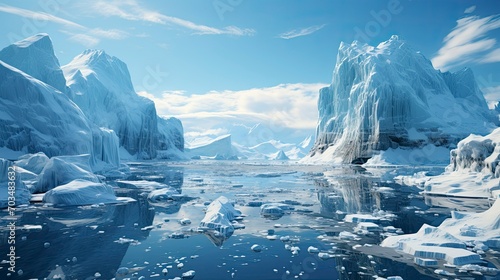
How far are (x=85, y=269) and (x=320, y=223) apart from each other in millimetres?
9131

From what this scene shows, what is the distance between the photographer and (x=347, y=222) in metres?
13.8

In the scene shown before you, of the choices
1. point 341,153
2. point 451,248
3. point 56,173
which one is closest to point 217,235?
point 451,248

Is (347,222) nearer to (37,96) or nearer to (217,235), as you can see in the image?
(217,235)

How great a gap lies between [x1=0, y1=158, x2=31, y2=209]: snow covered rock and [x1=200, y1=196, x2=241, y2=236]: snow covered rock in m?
10.9

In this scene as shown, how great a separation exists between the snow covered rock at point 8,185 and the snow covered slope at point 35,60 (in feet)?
149

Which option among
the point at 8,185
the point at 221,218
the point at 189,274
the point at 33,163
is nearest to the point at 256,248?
the point at 189,274

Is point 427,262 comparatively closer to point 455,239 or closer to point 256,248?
point 455,239

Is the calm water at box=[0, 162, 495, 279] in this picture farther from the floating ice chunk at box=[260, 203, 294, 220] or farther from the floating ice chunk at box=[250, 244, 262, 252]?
the floating ice chunk at box=[260, 203, 294, 220]

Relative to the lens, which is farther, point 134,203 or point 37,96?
point 37,96

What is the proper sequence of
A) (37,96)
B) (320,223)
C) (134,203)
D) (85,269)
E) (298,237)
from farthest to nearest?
(37,96) < (134,203) < (320,223) < (298,237) < (85,269)

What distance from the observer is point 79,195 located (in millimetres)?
17906

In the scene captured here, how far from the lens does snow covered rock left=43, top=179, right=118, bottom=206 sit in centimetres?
1763

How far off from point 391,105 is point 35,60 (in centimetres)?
7879

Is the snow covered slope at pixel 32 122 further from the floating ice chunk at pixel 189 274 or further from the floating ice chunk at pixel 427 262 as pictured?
the floating ice chunk at pixel 427 262
